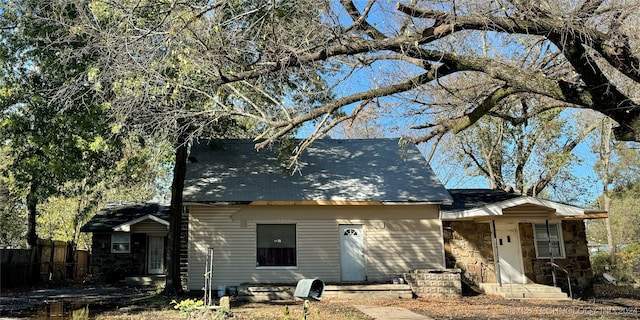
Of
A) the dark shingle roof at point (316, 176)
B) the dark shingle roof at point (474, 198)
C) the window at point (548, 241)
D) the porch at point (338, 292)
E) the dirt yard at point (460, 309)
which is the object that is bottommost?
the dirt yard at point (460, 309)

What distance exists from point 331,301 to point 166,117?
706cm

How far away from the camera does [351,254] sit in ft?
49.8

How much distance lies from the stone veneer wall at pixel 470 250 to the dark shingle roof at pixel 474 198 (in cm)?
53

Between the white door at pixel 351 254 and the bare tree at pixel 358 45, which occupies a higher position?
the bare tree at pixel 358 45

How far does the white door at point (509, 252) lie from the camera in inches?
595

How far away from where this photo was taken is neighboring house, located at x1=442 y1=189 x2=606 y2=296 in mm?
15047

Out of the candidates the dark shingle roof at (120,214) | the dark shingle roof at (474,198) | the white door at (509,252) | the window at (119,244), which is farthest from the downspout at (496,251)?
the window at (119,244)

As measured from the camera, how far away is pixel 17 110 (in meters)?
13.4

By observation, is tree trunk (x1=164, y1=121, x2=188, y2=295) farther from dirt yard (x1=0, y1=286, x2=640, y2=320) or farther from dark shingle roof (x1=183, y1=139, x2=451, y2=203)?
dirt yard (x1=0, y1=286, x2=640, y2=320)

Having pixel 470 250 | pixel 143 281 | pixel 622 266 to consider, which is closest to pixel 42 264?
pixel 143 281

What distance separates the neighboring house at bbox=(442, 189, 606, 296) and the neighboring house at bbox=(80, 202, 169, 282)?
11.6 meters

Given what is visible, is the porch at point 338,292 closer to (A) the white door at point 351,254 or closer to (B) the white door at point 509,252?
(A) the white door at point 351,254

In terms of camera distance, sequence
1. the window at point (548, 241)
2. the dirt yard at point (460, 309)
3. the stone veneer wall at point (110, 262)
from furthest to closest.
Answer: the stone veneer wall at point (110, 262)
the window at point (548, 241)
the dirt yard at point (460, 309)

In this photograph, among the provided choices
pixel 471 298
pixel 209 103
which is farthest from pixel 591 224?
pixel 209 103
